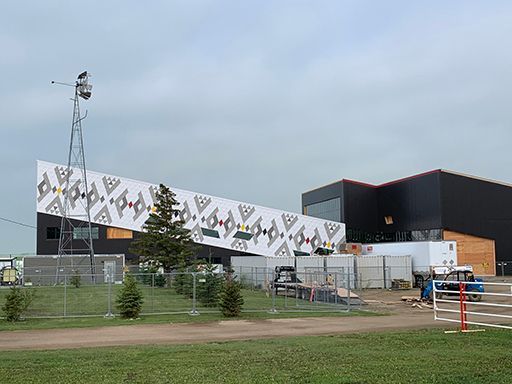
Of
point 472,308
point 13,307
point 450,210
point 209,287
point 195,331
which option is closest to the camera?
point 195,331

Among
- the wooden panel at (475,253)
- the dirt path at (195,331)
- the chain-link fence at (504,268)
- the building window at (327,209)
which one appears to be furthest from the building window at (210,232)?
the dirt path at (195,331)

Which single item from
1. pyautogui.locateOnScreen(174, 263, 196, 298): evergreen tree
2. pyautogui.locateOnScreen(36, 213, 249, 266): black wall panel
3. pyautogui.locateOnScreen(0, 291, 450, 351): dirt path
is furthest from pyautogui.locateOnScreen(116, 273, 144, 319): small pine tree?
pyautogui.locateOnScreen(36, 213, 249, 266): black wall panel

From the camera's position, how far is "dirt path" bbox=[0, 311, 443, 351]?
17.7 metres

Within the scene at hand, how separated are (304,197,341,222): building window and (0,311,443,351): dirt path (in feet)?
193

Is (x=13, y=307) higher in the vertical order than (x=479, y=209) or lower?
lower

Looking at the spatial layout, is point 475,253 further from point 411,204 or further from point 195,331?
point 195,331

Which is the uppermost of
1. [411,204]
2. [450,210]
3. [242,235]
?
[411,204]

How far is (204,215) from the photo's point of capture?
7838 cm

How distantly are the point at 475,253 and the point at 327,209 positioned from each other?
78.4ft

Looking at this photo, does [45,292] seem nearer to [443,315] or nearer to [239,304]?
[239,304]

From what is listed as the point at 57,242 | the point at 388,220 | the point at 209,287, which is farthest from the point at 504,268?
the point at 57,242

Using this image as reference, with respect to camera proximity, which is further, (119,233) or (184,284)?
(119,233)

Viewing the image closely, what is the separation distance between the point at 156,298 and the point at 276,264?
21612mm

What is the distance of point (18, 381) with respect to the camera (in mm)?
10703
